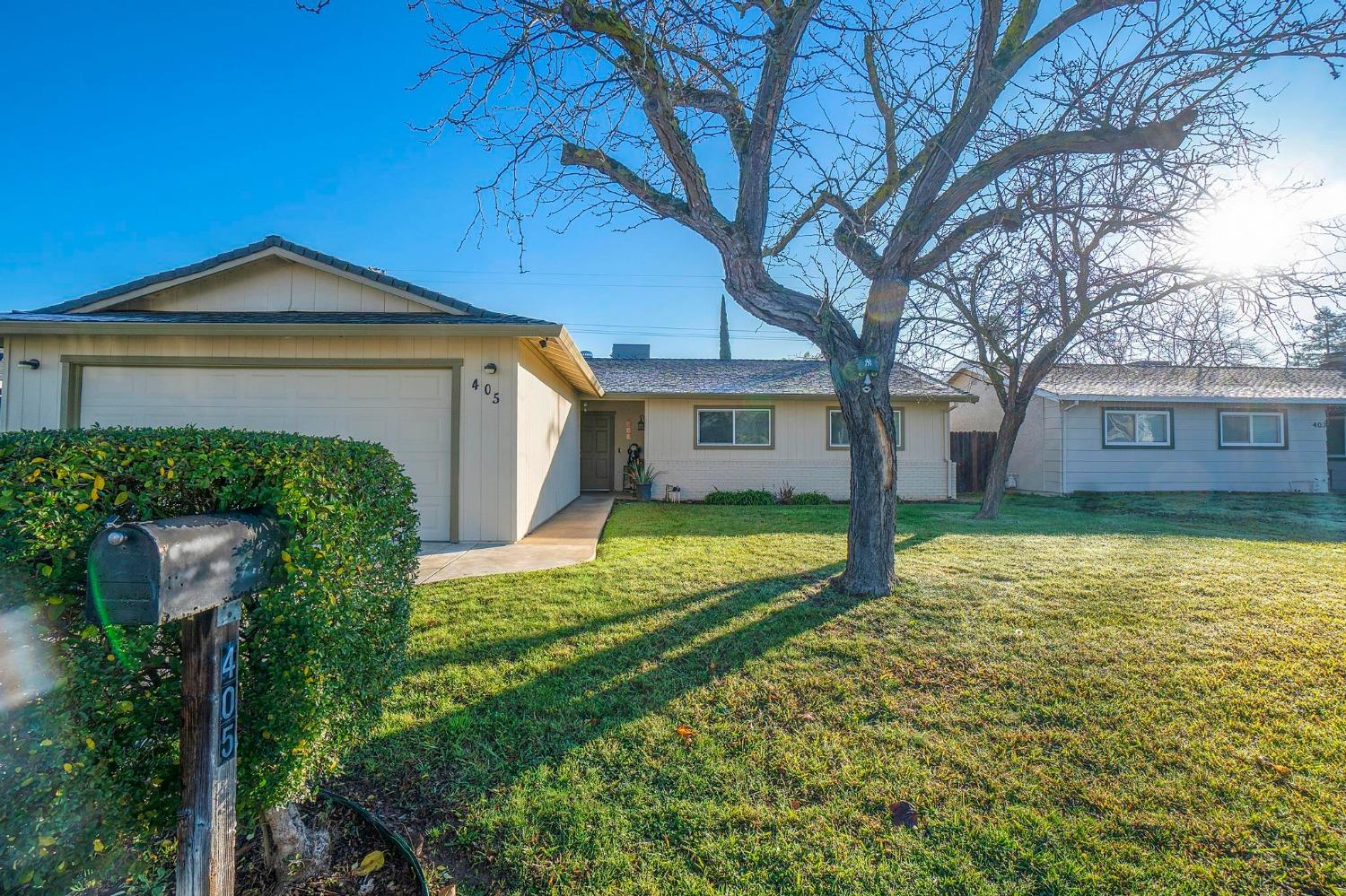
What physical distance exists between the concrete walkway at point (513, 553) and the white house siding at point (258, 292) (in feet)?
12.9

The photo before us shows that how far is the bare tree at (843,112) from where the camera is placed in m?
4.21

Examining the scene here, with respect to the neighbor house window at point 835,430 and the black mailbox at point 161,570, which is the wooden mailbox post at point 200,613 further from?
the neighbor house window at point 835,430

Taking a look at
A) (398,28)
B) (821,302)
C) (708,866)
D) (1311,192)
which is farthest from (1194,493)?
(398,28)

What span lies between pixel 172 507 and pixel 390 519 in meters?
0.84

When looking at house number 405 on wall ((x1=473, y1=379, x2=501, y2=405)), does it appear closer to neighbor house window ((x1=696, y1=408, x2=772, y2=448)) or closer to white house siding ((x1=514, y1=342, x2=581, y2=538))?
white house siding ((x1=514, y1=342, x2=581, y2=538))

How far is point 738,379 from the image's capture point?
1373 centimetres

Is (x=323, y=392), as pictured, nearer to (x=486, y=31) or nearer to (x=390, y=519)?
(x=486, y=31)

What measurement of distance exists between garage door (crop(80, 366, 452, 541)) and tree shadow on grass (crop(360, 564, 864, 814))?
4.24m

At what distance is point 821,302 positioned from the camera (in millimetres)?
5055

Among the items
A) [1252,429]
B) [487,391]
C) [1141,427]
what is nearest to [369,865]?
[487,391]

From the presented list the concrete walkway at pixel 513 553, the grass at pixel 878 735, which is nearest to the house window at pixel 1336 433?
the grass at pixel 878 735

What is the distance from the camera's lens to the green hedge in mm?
1160

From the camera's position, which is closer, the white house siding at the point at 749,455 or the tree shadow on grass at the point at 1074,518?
the tree shadow on grass at the point at 1074,518

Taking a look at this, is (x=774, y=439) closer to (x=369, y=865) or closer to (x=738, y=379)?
(x=738, y=379)
